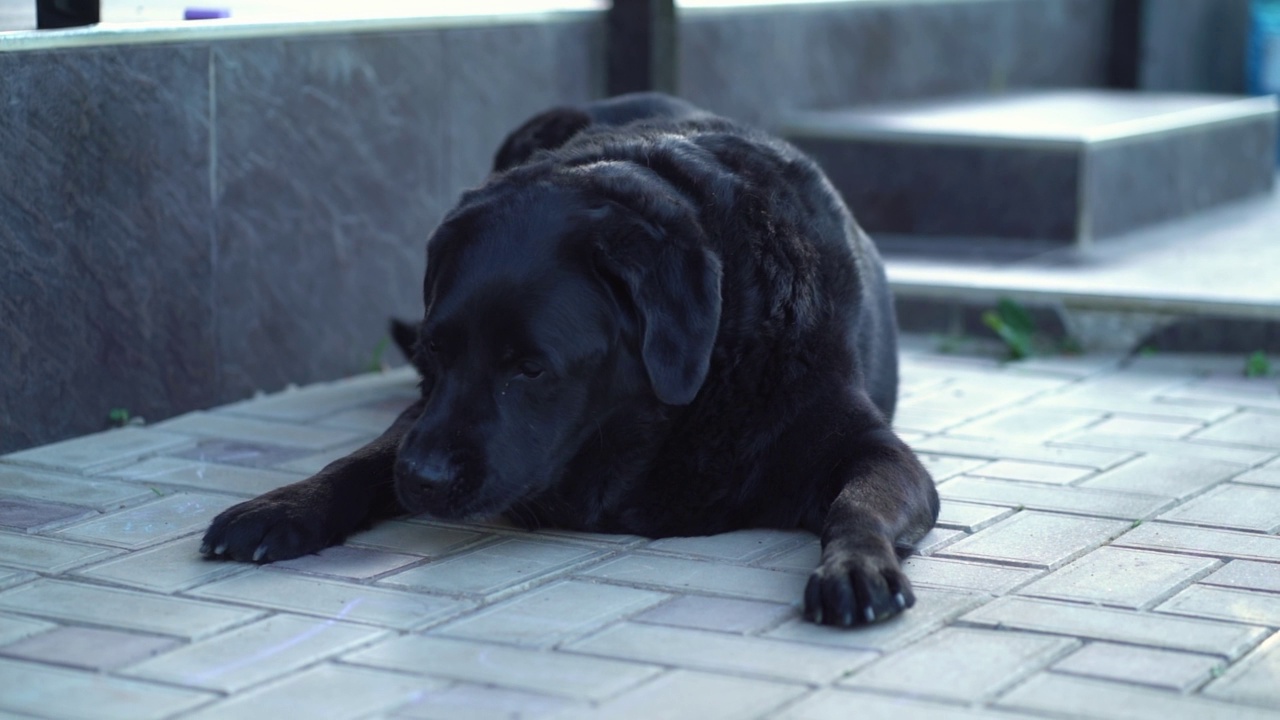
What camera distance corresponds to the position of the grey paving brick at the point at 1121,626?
9.15ft

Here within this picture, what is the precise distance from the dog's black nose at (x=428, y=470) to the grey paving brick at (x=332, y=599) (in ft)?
0.71

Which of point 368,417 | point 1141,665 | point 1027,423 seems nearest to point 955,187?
point 1027,423

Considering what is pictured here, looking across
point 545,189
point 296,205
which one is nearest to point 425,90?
point 296,205

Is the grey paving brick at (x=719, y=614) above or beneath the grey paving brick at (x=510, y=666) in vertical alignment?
beneath

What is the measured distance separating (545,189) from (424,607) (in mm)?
912

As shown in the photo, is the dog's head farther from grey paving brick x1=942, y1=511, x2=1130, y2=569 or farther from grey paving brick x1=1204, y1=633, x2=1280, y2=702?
grey paving brick x1=1204, y1=633, x2=1280, y2=702

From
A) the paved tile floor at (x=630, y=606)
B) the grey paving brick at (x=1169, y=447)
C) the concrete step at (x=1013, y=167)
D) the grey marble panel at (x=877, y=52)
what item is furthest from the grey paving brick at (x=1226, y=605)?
the grey marble panel at (x=877, y=52)

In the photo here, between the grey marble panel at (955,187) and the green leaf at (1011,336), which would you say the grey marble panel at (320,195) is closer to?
the green leaf at (1011,336)

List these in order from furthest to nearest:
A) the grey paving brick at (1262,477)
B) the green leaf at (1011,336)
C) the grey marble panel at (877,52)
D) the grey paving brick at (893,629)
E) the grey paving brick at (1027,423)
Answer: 1. the grey marble panel at (877,52)
2. the green leaf at (1011,336)
3. the grey paving brick at (1027,423)
4. the grey paving brick at (1262,477)
5. the grey paving brick at (893,629)

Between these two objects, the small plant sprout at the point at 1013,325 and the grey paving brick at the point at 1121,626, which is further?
the small plant sprout at the point at 1013,325

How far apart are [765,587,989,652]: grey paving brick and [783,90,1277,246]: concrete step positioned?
386cm

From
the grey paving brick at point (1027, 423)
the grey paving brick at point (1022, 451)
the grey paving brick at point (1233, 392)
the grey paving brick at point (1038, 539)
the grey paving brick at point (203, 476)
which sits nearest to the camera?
the grey paving brick at point (1038, 539)

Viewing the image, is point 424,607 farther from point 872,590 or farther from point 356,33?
point 356,33

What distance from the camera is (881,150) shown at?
686 centimetres
